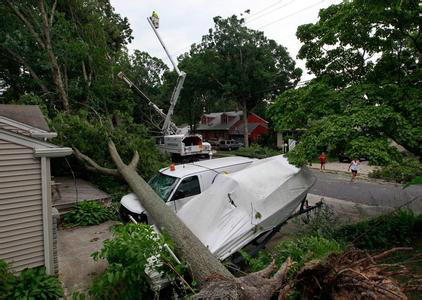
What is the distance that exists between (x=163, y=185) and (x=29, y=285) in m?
3.55

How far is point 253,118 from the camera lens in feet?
120

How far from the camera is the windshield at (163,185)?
6681 millimetres

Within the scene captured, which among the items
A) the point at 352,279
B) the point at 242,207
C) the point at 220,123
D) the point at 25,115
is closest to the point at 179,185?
the point at 242,207

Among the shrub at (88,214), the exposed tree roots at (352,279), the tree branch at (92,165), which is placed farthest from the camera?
the tree branch at (92,165)

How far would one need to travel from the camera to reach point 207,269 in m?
3.64

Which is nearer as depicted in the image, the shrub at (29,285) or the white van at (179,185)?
the shrub at (29,285)

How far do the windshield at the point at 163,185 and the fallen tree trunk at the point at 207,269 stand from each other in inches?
12.6

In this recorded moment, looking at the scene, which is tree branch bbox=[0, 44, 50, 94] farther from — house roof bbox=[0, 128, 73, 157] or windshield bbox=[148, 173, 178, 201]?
house roof bbox=[0, 128, 73, 157]

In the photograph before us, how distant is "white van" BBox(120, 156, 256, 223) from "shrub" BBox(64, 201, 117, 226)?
3.81 ft

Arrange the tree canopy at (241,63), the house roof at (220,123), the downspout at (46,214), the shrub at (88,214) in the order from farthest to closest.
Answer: the house roof at (220,123), the tree canopy at (241,63), the shrub at (88,214), the downspout at (46,214)

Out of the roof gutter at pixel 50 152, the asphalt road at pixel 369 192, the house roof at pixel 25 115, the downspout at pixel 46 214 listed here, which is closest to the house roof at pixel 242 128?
the asphalt road at pixel 369 192

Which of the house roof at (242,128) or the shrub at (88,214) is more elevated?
the house roof at (242,128)

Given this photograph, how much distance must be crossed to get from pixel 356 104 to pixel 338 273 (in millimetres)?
4525

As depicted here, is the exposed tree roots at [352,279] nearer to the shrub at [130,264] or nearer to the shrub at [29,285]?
the shrub at [130,264]
